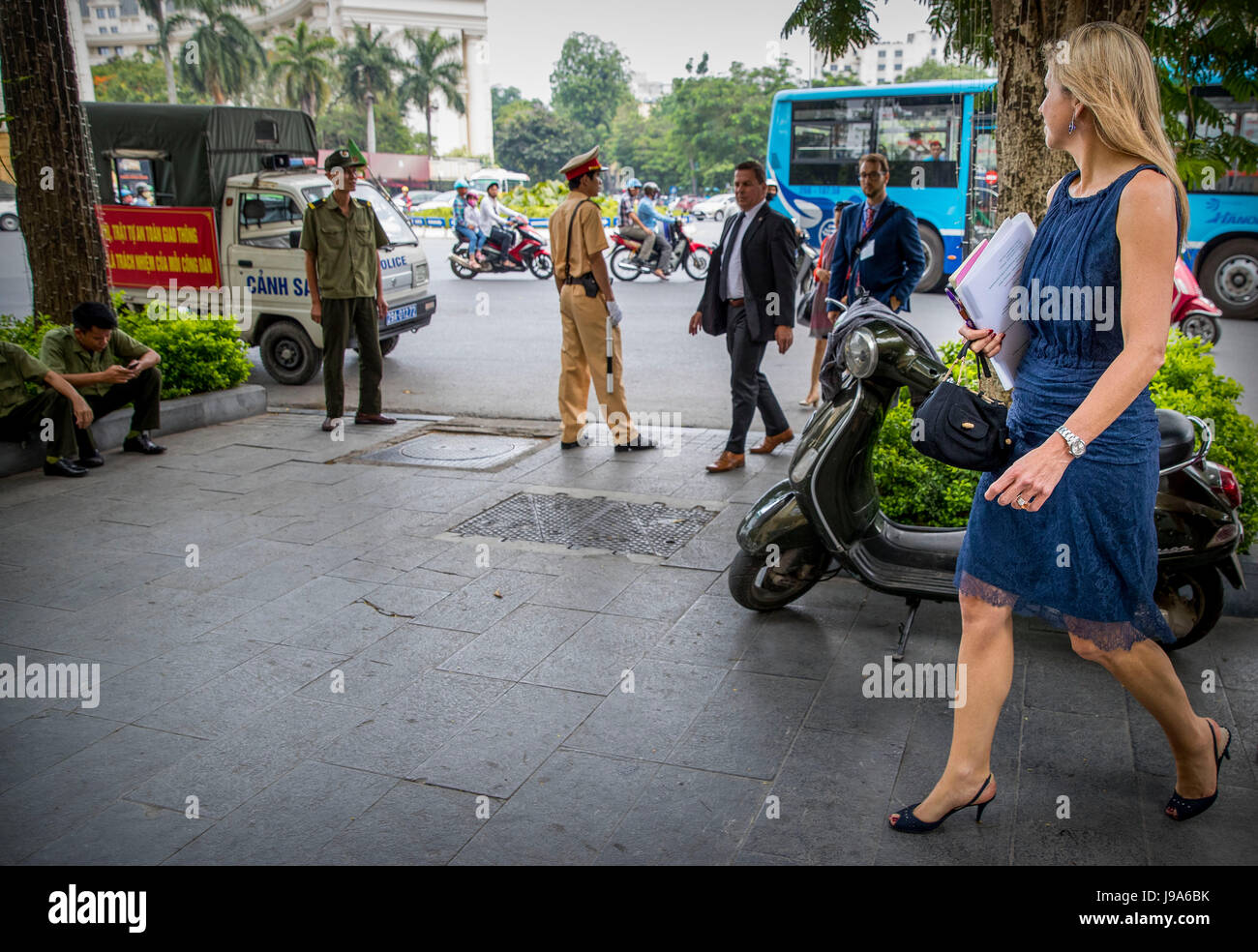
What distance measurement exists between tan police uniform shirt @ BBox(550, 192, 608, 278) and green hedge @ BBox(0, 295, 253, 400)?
9.92 ft

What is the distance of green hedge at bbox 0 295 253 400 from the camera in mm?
7426

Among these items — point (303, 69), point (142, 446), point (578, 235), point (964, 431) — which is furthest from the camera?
point (303, 69)

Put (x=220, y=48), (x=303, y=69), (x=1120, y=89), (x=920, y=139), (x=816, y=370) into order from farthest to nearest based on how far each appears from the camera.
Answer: (x=303, y=69), (x=220, y=48), (x=920, y=139), (x=816, y=370), (x=1120, y=89)

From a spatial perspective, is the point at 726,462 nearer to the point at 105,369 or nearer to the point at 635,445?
the point at 635,445

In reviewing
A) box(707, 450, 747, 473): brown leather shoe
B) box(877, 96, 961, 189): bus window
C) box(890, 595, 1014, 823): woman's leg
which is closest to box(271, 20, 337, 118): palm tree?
box(877, 96, 961, 189): bus window

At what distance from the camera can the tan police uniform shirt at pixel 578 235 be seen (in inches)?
250

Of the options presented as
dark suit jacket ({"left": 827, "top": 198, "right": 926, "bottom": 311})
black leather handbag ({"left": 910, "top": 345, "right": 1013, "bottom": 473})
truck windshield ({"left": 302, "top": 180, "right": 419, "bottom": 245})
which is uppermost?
truck windshield ({"left": 302, "top": 180, "right": 419, "bottom": 245})

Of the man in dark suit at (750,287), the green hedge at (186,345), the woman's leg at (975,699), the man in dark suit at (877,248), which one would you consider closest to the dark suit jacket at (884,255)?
the man in dark suit at (877,248)

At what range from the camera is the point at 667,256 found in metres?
17.1

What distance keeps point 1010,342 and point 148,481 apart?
5.21 metres

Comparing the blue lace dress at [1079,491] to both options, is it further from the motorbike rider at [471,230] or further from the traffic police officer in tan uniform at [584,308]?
the motorbike rider at [471,230]

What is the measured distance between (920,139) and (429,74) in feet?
182

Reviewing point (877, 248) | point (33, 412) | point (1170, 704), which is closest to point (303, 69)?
point (33, 412)

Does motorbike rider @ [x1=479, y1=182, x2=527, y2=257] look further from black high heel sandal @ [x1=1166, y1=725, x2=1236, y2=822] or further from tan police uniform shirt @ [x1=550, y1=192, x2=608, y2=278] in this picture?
black high heel sandal @ [x1=1166, y1=725, x2=1236, y2=822]
